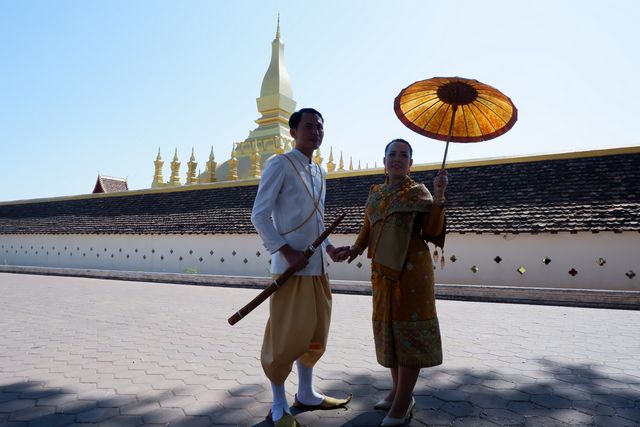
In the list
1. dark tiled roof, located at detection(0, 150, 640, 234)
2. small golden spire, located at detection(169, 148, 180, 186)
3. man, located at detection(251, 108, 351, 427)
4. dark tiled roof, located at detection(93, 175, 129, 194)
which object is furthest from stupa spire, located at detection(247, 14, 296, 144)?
man, located at detection(251, 108, 351, 427)

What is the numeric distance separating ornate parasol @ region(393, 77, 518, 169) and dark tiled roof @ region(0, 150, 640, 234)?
7509 millimetres

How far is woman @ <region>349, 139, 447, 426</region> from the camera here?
109 inches

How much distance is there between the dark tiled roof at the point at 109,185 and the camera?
2778cm

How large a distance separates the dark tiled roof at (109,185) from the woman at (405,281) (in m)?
→ 27.5

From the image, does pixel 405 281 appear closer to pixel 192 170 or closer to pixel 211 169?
pixel 211 169

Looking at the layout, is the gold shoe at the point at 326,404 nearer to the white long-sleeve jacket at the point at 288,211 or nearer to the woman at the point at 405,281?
the woman at the point at 405,281

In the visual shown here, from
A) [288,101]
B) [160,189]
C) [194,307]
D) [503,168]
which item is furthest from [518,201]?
[288,101]

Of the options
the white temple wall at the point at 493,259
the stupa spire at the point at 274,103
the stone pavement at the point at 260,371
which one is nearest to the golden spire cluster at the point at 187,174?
the stupa spire at the point at 274,103

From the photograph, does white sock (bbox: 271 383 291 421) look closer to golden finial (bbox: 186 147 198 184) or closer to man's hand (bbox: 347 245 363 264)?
man's hand (bbox: 347 245 363 264)

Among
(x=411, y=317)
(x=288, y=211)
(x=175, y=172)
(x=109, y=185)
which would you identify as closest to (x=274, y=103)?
(x=175, y=172)

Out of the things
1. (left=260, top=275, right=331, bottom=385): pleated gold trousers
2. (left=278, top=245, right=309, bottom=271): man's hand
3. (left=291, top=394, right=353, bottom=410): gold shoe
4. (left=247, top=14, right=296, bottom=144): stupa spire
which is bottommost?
(left=291, top=394, right=353, bottom=410): gold shoe

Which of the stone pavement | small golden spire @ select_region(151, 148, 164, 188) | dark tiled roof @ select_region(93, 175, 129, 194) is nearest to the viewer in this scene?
the stone pavement

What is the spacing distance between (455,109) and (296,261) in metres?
1.61

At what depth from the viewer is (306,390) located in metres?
3.08
